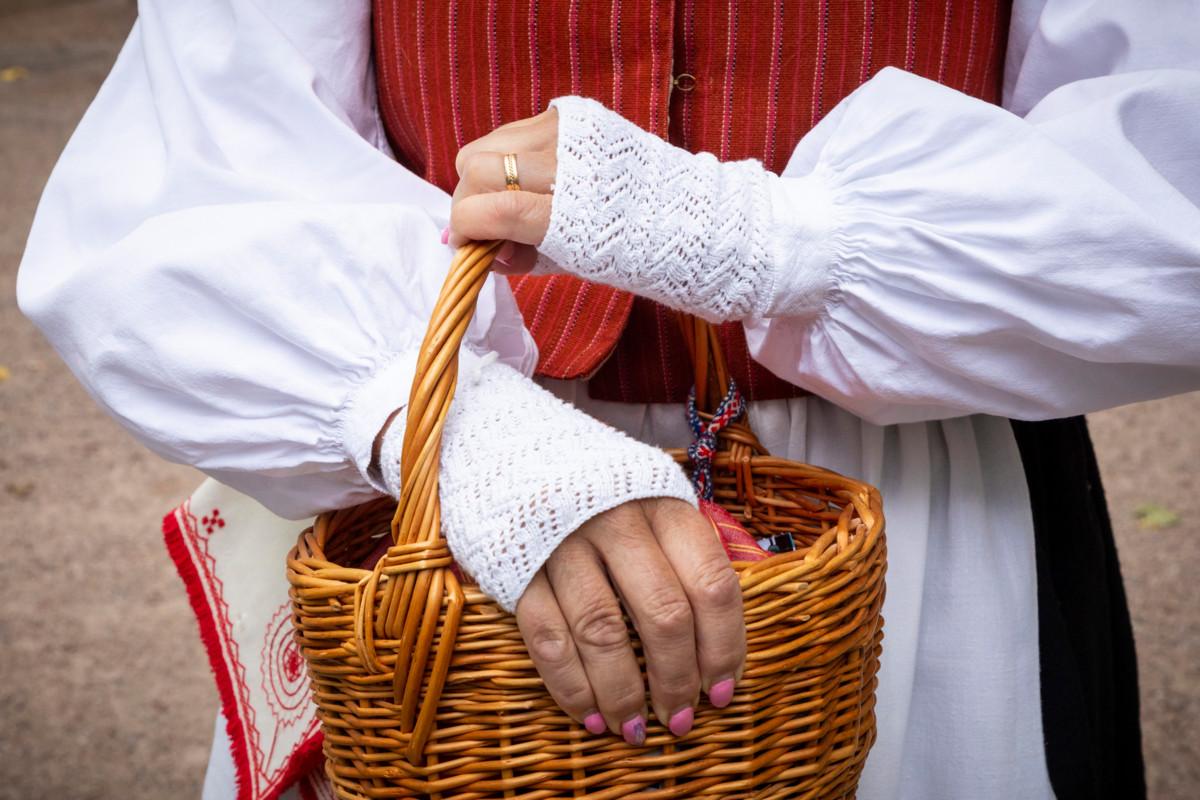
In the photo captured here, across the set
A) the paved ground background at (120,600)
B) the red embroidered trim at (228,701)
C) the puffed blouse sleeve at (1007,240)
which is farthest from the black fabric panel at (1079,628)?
the paved ground background at (120,600)

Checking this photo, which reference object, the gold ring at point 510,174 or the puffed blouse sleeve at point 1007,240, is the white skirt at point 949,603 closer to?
the puffed blouse sleeve at point 1007,240

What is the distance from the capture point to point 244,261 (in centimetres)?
81

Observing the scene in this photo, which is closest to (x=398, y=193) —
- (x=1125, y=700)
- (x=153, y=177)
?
(x=153, y=177)

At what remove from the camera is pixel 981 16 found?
3.10 feet

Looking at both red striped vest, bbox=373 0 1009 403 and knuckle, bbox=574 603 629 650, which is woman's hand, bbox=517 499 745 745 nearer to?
knuckle, bbox=574 603 629 650

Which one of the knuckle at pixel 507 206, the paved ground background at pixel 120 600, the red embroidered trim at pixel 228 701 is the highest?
the knuckle at pixel 507 206

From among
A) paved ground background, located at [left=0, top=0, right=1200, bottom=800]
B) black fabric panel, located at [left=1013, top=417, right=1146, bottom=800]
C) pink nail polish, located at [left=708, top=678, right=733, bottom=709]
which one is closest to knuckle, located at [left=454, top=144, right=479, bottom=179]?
pink nail polish, located at [left=708, top=678, right=733, bottom=709]

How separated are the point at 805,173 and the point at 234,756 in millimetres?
668

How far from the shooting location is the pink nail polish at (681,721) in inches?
28.0

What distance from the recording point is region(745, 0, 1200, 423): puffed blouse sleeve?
766 millimetres

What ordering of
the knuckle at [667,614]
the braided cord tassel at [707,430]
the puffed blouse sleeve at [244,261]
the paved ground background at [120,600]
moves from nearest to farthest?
the knuckle at [667,614], the puffed blouse sleeve at [244,261], the braided cord tassel at [707,430], the paved ground background at [120,600]

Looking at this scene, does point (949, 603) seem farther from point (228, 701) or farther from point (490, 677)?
point (228, 701)

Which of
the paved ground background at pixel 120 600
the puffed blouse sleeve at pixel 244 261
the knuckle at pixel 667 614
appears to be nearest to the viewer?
the knuckle at pixel 667 614

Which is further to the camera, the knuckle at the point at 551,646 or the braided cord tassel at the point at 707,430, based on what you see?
the braided cord tassel at the point at 707,430
